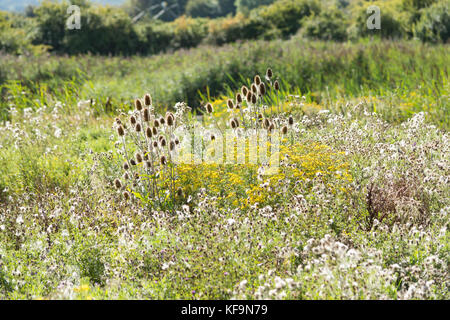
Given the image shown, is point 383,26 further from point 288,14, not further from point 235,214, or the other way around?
point 235,214

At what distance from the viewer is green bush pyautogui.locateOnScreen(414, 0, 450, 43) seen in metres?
14.0

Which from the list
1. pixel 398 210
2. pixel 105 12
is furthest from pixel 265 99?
pixel 105 12

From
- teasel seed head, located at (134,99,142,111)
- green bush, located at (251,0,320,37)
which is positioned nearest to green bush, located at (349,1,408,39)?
green bush, located at (251,0,320,37)

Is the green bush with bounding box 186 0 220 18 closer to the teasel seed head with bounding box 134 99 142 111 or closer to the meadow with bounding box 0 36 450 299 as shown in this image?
the meadow with bounding box 0 36 450 299

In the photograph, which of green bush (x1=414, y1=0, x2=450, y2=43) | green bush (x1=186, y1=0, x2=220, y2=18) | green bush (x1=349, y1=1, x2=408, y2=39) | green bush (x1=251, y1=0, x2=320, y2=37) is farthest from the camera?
green bush (x1=186, y1=0, x2=220, y2=18)

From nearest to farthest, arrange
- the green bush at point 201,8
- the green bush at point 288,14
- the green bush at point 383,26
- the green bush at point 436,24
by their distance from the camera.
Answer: the green bush at point 436,24, the green bush at point 383,26, the green bush at point 288,14, the green bush at point 201,8

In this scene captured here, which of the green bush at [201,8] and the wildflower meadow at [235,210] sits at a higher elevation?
the green bush at [201,8]

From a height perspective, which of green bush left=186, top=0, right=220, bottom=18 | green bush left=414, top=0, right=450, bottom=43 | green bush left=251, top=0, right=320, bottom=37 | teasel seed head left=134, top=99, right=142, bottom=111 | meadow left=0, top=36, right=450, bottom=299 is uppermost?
green bush left=186, top=0, right=220, bottom=18

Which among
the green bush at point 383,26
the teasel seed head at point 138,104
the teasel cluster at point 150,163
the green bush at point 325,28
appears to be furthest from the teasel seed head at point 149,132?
the green bush at point 325,28

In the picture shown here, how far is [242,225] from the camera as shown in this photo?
3.38 m

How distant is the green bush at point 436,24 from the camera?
14.0m

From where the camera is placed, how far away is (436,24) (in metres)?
14.2

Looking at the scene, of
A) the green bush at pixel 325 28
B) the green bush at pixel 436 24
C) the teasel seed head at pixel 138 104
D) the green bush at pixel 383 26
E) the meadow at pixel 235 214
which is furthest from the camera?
the green bush at pixel 325 28

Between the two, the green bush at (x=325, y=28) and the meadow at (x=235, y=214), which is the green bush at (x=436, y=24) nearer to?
the green bush at (x=325, y=28)
